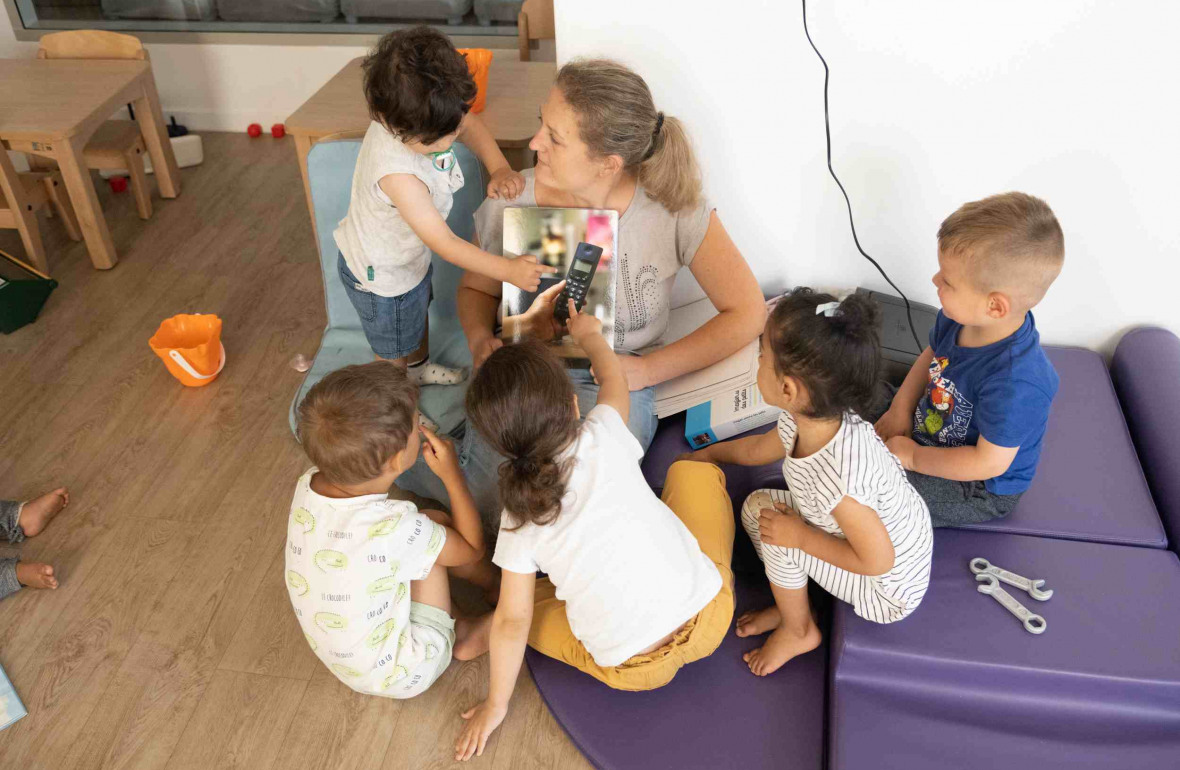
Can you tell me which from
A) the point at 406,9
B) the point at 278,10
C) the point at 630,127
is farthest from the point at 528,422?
the point at 278,10

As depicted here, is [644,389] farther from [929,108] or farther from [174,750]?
[174,750]

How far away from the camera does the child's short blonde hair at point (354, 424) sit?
141cm

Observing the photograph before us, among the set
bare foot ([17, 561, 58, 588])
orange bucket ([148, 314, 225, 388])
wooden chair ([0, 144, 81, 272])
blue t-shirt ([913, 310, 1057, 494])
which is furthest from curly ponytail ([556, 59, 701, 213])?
wooden chair ([0, 144, 81, 272])

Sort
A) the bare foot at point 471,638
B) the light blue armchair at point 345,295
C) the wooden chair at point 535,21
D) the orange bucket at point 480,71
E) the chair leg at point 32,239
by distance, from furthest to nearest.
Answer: the wooden chair at point 535,21, the chair leg at point 32,239, the orange bucket at point 480,71, the light blue armchair at point 345,295, the bare foot at point 471,638

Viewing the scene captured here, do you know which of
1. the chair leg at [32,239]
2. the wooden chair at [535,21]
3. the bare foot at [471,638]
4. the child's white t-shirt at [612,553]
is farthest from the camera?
the wooden chair at [535,21]

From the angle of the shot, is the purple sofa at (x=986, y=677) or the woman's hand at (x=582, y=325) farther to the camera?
the woman's hand at (x=582, y=325)

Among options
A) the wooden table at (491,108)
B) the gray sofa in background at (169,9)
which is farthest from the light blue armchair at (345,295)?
the gray sofa in background at (169,9)

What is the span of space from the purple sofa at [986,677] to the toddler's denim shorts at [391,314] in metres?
0.81

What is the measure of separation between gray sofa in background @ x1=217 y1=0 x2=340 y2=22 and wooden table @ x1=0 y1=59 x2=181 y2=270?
90cm

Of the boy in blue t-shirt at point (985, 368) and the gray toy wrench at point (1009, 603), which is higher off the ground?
the boy in blue t-shirt at point (985, 368)

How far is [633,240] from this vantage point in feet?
5.95

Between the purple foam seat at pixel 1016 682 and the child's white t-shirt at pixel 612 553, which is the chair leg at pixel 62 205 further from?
the purple foam seat at pixel 1016 682

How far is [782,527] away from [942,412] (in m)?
0.42

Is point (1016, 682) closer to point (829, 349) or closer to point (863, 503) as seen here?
point (863, 503)
